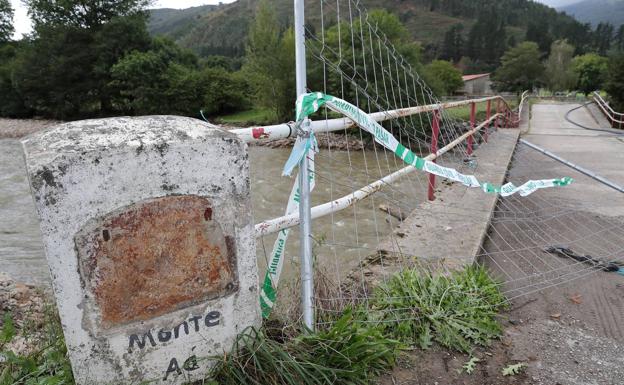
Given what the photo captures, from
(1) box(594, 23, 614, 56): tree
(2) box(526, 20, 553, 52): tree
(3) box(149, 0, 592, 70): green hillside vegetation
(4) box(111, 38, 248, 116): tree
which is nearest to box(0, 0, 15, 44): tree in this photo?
(4) box(111, 38, 248, 116): tree

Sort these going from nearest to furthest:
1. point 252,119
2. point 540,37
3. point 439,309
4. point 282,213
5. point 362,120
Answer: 1. point 362,120
2. point 439,309
3. point 282,213
4. point 252,119
5. point 540,37

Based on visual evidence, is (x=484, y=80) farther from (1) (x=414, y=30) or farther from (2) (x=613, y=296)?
(2) (x=613, y=296)

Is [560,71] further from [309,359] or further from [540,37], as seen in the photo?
[309,359]

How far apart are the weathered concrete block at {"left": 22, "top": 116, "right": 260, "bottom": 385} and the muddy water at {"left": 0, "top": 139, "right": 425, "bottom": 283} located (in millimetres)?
1106

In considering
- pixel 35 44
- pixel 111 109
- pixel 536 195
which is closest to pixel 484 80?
pixel 111 109

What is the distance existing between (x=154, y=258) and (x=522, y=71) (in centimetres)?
8306

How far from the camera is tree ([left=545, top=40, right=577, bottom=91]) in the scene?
230 feet

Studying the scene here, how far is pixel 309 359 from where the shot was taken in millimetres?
1819

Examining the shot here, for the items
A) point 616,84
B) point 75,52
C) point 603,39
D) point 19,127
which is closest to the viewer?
point 616,84

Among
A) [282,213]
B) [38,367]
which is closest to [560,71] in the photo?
[282,213]

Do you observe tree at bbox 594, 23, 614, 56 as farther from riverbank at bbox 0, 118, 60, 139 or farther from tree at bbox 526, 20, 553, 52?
riverbank at bbox 0, 118, 60, 139

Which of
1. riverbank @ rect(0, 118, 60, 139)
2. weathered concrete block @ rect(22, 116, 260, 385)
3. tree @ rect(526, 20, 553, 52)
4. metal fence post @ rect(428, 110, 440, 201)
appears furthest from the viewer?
tree @ rect(526, 20, 553, 52)

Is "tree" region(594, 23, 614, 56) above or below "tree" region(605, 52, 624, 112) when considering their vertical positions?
above

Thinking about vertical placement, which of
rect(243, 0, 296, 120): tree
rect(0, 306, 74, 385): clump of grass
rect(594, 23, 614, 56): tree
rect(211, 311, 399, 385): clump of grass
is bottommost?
rect(211, 311, 399, 385): clump of grass
